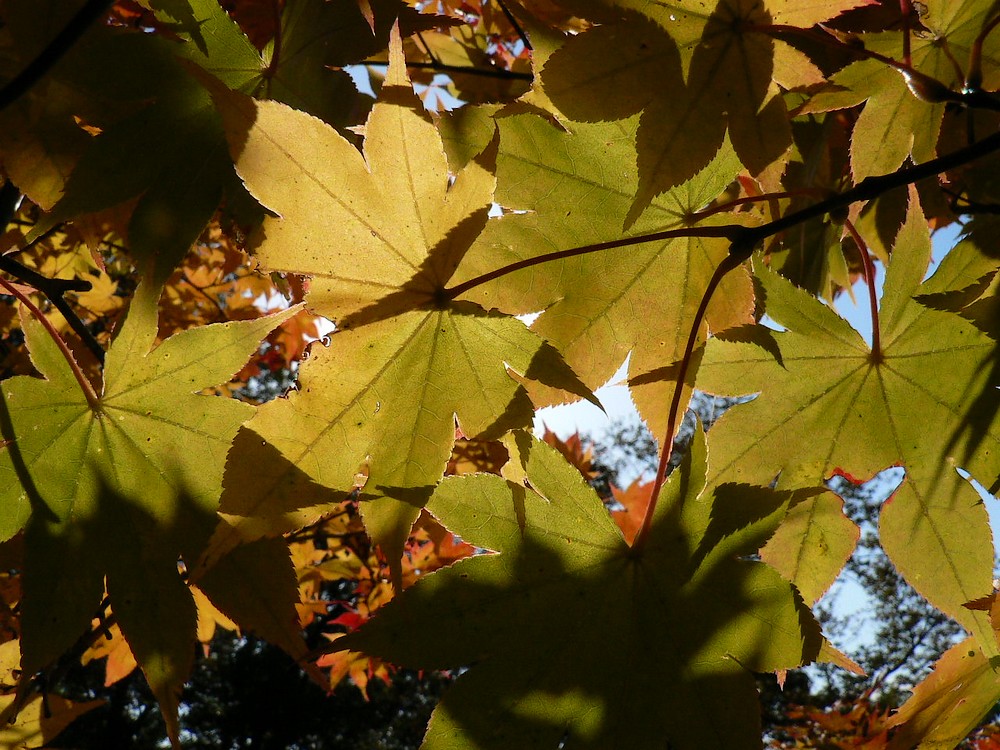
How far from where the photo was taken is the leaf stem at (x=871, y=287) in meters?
0.91

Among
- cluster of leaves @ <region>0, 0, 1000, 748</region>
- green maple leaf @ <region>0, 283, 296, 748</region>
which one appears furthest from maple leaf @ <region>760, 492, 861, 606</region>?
green maple leaf @ <region>0, 283, 296, 748</region>

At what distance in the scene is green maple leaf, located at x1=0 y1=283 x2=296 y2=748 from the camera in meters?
0.82

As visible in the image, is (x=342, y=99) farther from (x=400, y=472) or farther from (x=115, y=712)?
(x=115, y=712)

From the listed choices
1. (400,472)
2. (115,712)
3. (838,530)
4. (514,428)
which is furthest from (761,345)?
(115,712)

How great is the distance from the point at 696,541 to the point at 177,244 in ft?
2.19

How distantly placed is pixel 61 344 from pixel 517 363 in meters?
0.55

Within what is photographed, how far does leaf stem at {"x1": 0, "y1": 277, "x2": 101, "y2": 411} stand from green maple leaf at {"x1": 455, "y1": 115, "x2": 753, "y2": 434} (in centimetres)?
46

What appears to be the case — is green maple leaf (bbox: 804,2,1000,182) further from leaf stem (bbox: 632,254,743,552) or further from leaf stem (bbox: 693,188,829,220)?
leaf stem (bbox: 632,254,743,552)

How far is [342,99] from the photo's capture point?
1.04 meters

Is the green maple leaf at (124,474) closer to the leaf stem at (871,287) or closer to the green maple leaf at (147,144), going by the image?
the green maple leaf at (147,144)

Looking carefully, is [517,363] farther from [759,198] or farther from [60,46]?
[60,46]

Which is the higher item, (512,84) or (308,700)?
(308,700)

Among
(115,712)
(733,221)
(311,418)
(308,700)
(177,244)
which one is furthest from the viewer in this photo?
(308,700)

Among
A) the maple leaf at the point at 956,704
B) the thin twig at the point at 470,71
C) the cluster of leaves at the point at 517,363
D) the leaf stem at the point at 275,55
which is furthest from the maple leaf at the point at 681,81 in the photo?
the maple leaf at the point at 956,704
